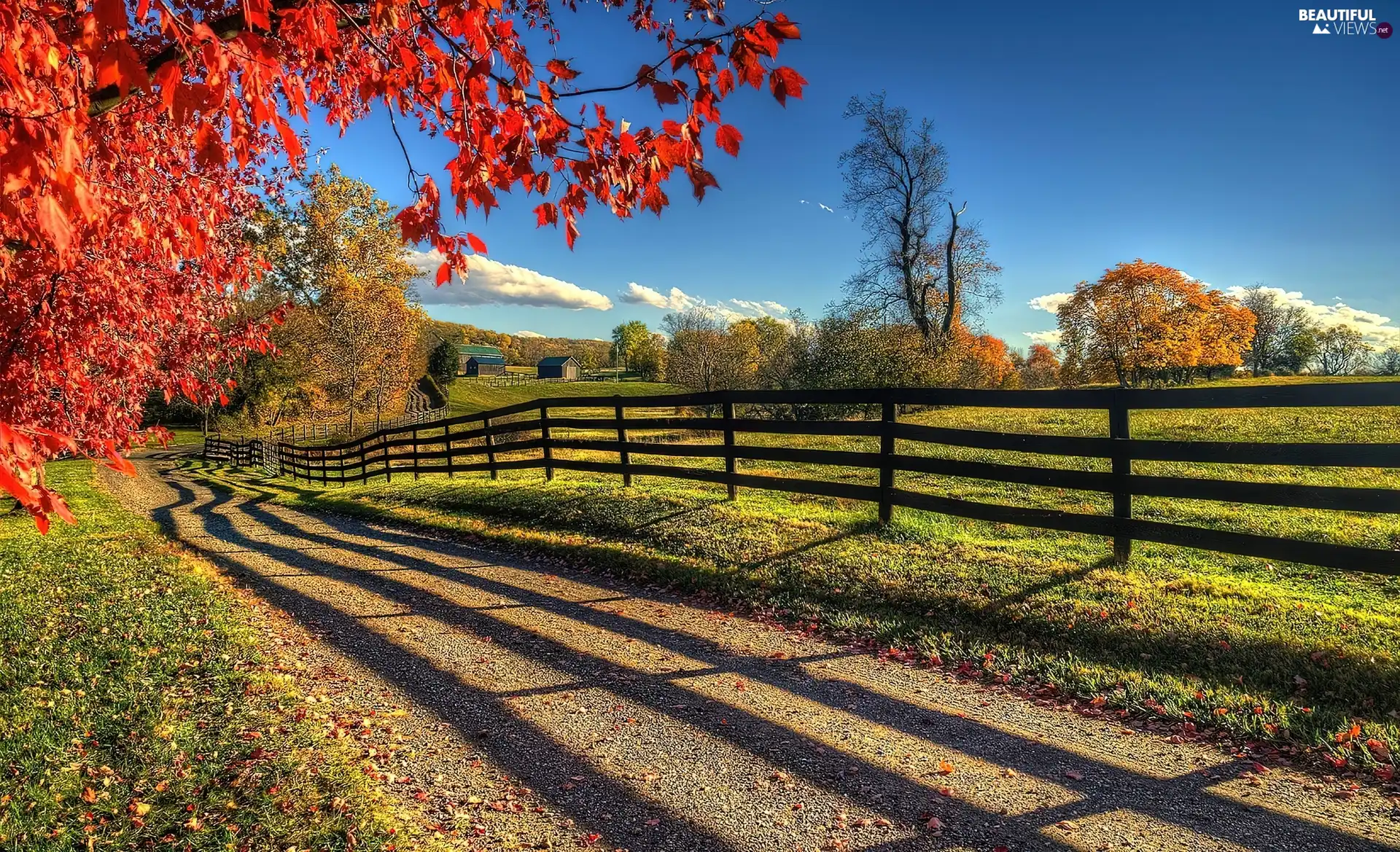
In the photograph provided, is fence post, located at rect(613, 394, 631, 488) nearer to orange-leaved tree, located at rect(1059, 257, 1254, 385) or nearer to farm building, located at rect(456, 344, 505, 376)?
orange-leaved tree, located at rect(1059, 257, 1254, 385)

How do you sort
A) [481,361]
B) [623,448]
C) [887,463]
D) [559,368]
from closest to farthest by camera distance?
[887,463], [623,448], [481,361], [559,368]

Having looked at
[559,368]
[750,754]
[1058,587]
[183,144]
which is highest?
[559,368]

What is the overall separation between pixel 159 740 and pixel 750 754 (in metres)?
2.79

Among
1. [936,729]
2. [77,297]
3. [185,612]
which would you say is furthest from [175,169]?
[936,729]

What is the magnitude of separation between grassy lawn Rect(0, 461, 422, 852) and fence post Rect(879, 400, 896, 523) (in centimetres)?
497

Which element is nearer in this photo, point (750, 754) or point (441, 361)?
point (750, 754)

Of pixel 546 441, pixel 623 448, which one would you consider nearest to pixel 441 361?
pixel 546 441

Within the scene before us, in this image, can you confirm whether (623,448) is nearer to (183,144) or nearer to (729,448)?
(729,448)

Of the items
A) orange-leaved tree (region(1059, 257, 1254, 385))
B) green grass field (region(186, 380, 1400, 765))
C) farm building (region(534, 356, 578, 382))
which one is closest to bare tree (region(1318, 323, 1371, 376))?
orange-leaved tree (region(1059, 257, 1254, 385))

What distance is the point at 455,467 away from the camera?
1325 cm

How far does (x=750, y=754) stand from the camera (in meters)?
3.17

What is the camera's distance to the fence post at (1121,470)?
5105 millimetres

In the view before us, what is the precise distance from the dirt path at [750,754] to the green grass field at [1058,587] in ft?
1.49

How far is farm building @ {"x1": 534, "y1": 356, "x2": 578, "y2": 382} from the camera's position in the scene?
372 feet
